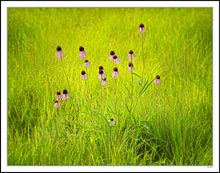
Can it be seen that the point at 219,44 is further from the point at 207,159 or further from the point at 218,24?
the point at 207,159

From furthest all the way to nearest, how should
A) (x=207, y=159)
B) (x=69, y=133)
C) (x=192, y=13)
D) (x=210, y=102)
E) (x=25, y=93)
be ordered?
(x=192, y=13), (x=25, y=93), (x=210, y=102), (x=69, y=133), (x=207, y=159)

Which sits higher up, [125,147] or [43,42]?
[43,42]

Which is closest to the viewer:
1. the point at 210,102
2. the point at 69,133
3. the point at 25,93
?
the point at 69,133

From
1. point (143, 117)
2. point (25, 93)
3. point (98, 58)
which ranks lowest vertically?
point (143, 117)

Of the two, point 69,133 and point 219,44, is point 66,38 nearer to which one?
point 69,133

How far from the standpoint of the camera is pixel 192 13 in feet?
10.1

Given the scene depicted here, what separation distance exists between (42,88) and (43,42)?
818mm

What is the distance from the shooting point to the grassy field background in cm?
166

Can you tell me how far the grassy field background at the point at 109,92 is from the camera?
5.45 feet

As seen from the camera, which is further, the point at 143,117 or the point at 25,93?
the point at 25,93

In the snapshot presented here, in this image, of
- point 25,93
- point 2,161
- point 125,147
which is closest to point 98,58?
point 25,93

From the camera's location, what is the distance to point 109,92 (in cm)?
216

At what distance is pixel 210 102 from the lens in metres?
1.99

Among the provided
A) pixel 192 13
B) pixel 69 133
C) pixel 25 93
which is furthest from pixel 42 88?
pixel 192 13
